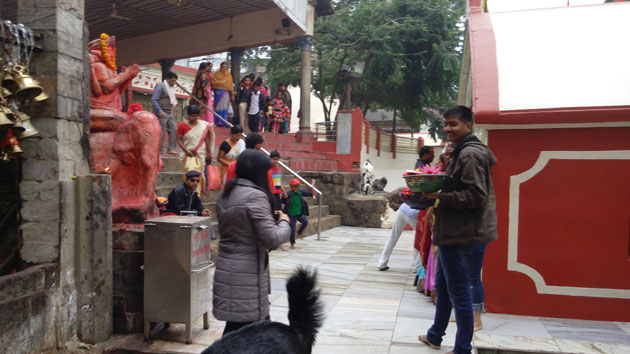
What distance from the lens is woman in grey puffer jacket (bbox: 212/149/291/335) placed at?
2951 millimetres

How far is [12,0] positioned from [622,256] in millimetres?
10412

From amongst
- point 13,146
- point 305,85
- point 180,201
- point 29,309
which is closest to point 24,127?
point 13,146

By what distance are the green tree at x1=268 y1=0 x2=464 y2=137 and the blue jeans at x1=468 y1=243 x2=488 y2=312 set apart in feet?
43.7

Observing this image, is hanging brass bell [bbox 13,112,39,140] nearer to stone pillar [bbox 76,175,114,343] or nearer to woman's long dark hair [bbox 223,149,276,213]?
stone pillar [bbox 76,175,114,343]

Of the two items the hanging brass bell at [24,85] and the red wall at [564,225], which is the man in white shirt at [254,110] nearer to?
the red wall at [564,225]

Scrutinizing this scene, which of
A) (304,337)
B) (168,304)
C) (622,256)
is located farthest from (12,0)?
(622,256)

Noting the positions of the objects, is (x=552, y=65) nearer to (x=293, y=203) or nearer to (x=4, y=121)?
(x=4, y=121)

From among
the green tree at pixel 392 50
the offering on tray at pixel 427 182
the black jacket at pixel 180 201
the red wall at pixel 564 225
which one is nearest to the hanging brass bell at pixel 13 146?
the black jacket at pixel 180 201

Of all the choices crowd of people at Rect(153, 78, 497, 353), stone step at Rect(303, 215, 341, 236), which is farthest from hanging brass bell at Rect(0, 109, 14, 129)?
stone step at Rect(303, 215, 341, 236)

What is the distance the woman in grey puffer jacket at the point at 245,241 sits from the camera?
2.95 meters

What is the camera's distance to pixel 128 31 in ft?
45.1

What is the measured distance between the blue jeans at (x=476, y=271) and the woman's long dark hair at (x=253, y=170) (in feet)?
5.95

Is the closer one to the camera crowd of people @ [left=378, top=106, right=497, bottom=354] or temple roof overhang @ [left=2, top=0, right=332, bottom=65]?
crowd of people @ [left=378, top=106, right=497, bottom=354]

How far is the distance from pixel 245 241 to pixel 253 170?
427mm
